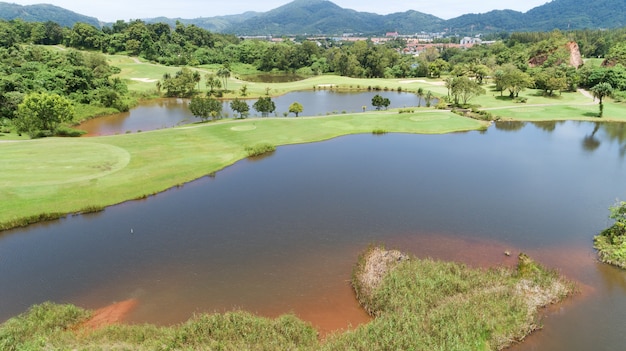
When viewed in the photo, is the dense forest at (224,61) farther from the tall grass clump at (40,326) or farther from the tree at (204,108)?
the tall grass clump at (40,326)

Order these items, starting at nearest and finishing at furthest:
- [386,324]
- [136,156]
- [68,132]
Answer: [386,324], [136,156], [68,132]

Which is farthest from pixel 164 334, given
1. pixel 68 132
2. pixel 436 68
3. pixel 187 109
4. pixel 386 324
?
pixel 436 68

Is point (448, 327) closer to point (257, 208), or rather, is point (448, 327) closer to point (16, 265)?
point (257, 208)

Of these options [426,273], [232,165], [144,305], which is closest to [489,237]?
[426,273]

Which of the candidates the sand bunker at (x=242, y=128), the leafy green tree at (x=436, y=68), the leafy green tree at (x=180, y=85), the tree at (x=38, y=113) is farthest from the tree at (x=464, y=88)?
the tree at (x=38, y=113)

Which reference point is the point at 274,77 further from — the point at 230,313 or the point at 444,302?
the point at 444,302
